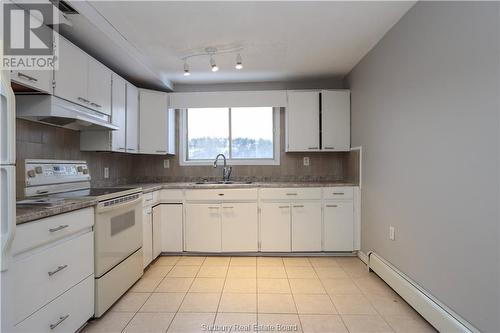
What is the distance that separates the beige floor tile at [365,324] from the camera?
1770 millimetres

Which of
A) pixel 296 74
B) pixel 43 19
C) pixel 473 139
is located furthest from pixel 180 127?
pixel 473 139

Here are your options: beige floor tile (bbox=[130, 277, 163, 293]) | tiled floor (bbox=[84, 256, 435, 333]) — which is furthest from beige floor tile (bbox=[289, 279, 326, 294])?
beige floor tile (bbox=[130, 277, 163, 293])

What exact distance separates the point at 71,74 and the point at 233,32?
4.48ft

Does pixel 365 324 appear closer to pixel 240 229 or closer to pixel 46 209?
pixel 240 229

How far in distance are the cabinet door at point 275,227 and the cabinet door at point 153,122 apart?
1574mm

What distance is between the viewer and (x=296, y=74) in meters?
3.45

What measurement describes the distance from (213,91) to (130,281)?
8.65ft

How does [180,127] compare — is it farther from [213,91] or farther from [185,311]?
[185,311]

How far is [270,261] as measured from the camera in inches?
121

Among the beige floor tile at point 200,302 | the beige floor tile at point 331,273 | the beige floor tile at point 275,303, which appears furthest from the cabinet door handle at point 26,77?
the beige floor tile at point 331,273

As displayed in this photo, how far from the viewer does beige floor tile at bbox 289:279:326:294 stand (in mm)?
2318

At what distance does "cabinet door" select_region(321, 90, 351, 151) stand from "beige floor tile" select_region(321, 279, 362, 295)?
1646 millimetres

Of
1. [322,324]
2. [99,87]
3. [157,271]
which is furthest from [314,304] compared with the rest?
[99,87]

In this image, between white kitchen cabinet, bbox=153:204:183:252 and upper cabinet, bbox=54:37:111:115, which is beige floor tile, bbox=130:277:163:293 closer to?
white kitchen cabinet, bbox=153:204:183:252
